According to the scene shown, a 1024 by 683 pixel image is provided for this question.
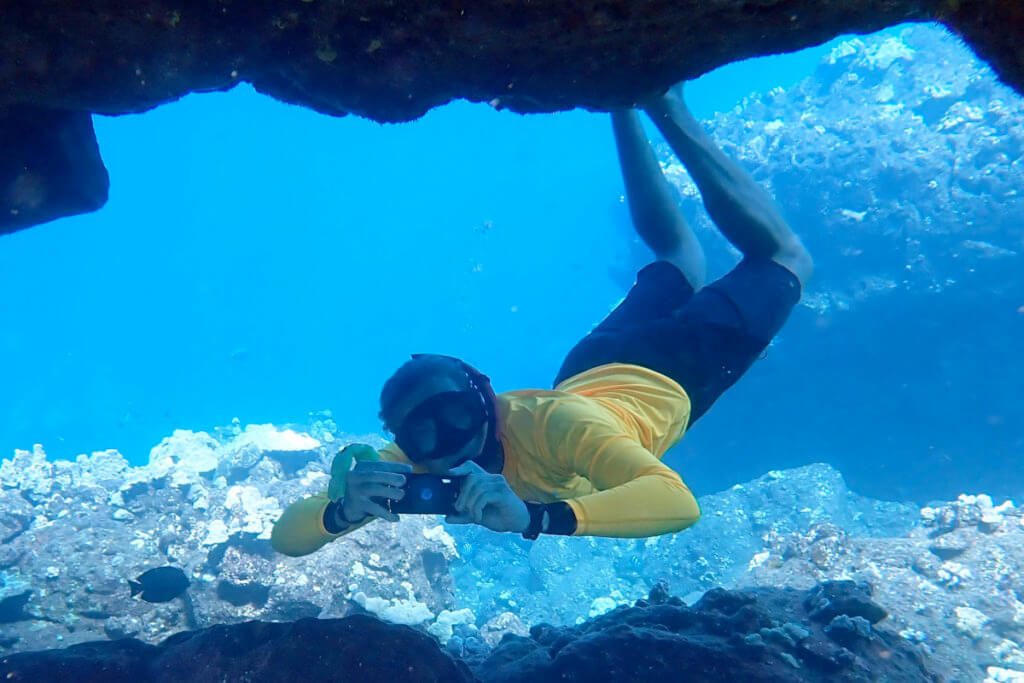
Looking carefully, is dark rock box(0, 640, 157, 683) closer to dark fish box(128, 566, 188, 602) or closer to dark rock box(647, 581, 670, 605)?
dark fish box(128, 566, 188, 602)

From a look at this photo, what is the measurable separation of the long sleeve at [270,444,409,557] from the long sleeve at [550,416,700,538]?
1.34 meters

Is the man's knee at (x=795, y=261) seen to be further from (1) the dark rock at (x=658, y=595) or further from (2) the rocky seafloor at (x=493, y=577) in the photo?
(1) the dark rock at (x=658, y=595)

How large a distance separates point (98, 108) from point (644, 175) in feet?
14.0

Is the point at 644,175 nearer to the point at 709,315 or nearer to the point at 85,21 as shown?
the point at 709,315

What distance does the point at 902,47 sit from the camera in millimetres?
22344

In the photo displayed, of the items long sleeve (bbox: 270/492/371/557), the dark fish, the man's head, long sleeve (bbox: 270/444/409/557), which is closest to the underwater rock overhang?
the man's head

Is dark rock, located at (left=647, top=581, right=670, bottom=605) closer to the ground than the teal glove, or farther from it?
farther from it

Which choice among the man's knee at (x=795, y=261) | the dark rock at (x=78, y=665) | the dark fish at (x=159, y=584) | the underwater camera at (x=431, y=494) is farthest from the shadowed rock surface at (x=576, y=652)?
the man's knee at (x=795, y=261)

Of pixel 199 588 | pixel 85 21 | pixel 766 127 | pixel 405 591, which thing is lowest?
pixel 199 588

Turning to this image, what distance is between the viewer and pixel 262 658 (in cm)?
359

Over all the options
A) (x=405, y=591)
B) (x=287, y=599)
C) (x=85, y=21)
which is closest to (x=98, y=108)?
(x=85, y=21)

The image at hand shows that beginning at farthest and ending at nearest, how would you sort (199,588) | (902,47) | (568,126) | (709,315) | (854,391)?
1. (568,126)
2. (902,47)
3. (854,391)
4. (199,588)
5. (709,315)

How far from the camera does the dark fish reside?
6.12 meters

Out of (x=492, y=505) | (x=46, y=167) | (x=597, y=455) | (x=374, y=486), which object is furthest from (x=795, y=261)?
(x=46, y=167)
